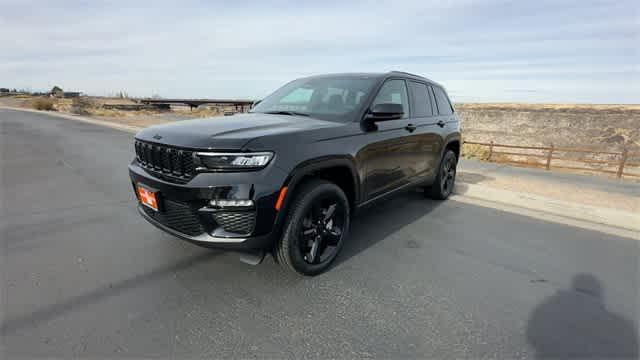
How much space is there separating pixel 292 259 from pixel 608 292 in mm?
2789

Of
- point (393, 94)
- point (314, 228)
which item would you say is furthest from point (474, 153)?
point (314, 228)

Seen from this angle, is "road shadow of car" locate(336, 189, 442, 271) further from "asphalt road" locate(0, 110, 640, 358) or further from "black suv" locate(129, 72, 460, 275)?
"black suv" locate(129, 72, 460, 275)

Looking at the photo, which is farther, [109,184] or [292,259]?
[109,184]

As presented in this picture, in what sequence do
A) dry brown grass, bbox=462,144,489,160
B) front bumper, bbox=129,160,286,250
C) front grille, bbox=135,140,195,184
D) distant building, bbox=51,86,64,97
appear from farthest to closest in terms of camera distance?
1. distant building, bbox=51,86,64,97
2. dry brown grass, bbox=462,144,489,160
3. front grille, bbox=135,140,195,184
4. front bumper, bbox=129,160,286,250

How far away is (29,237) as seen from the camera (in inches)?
147

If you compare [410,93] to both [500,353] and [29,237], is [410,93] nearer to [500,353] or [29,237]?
[500,353]

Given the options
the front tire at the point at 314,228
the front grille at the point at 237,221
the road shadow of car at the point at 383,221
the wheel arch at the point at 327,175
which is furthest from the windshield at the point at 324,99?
the front grille at the point at 237,221

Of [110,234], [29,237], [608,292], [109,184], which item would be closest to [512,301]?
[608,292]

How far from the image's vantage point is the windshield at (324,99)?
345 centimetres

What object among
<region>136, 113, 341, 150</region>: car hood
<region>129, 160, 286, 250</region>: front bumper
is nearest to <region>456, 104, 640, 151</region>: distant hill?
<region>136, 113, 341, 150</region>: car hood

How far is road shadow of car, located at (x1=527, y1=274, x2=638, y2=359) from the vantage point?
2.23 m

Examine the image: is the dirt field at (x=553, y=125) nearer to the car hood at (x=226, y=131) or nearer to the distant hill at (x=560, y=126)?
the distant hill at (x=560, y=126)

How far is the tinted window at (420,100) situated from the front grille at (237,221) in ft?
9.40

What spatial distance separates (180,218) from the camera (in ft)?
8.70
